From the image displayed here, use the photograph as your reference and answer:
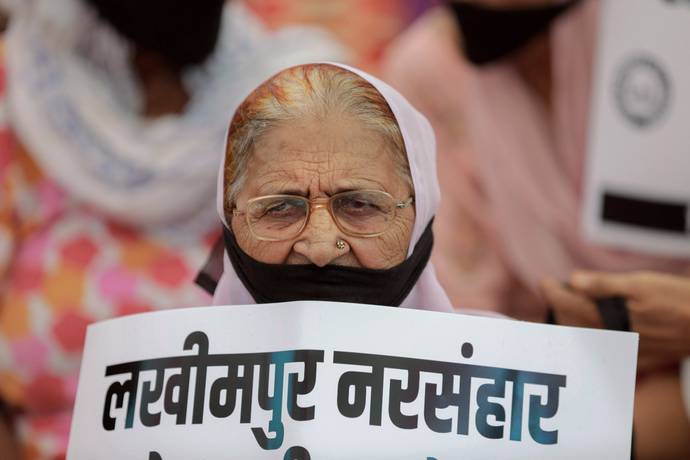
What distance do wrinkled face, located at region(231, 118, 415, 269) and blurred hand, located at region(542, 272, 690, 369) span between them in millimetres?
537

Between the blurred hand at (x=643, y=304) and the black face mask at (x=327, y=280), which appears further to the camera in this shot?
the blurred hand at (x=643, y=304)

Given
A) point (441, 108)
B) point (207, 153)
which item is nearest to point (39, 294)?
point (207, 153)

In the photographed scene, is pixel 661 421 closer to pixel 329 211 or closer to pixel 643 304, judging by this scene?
pixel 643 304

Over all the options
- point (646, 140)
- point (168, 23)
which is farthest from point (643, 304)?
point (168, 23)

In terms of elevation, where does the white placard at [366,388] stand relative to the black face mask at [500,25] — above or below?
below

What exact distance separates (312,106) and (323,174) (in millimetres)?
99

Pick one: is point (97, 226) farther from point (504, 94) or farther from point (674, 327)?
point (674, 327)

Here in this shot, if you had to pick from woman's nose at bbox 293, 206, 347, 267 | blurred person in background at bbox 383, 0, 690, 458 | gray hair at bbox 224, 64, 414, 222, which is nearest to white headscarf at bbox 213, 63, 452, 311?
gray hair at bbox 224, 64, 414, 222

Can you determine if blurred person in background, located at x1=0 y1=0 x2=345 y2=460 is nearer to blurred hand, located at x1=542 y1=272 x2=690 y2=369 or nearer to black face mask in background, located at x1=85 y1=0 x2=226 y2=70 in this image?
black face mask in background, located at x1=85 y1=0 x2=226 y2=70

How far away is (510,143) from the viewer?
2697 mm

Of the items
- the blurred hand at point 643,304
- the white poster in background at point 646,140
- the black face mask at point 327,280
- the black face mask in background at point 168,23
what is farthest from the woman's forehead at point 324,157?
the white poster in background at point 646,140

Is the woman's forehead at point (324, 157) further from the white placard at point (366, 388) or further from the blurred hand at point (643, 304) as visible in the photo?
the blurred hand at point (643, 304)

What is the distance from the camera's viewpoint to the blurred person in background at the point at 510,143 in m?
2.58

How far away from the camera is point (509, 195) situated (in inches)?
106
